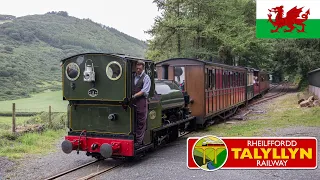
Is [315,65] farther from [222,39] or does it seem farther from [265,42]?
[222,39]

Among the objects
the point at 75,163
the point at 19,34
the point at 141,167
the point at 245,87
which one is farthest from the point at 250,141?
the point at 19,34

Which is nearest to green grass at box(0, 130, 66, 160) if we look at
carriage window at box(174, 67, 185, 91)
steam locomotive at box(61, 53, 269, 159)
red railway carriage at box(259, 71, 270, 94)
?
steam locomotive at box(61, 53, 269, 159)

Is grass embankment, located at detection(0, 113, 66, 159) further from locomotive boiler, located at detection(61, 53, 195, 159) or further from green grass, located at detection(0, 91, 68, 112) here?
green grass, located at detection(0, 91, 68, 112)

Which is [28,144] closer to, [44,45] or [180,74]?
[180,74]

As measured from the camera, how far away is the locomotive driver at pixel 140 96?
7828 millimetres

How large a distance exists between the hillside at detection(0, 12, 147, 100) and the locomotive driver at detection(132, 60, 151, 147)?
34.8m

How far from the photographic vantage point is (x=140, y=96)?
7.84 metres

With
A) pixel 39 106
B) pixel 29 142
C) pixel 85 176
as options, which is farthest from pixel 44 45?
pixel 85 176

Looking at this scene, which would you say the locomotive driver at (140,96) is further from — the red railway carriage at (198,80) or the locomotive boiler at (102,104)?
the red railway carriage at (198,80)

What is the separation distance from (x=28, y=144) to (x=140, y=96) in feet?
15.7

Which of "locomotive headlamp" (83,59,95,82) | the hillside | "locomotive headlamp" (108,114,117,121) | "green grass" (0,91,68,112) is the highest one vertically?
the hillside

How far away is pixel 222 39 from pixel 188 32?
101 inches

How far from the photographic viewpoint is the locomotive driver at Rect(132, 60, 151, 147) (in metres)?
7.83

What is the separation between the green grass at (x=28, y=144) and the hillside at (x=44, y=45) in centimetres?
2988
